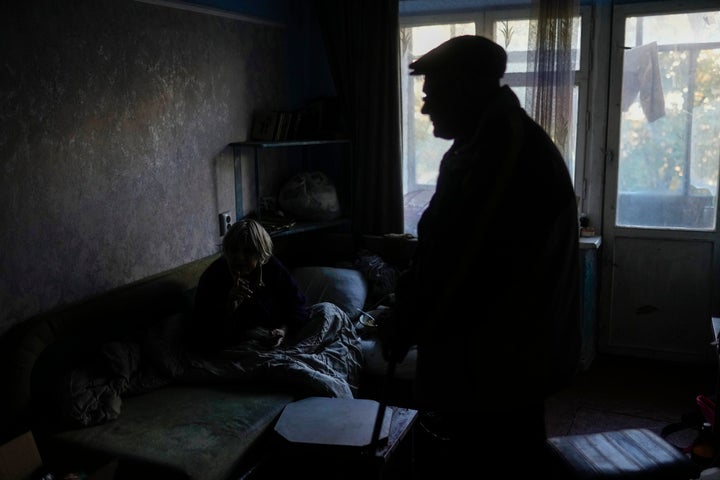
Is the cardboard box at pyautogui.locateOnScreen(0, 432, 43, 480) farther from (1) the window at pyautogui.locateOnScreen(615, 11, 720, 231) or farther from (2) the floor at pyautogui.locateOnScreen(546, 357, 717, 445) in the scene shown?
(1) the window at pyautogui.locateOnScreen(615, 11, 720, 231)

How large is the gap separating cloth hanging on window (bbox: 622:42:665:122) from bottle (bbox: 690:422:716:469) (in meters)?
1.83

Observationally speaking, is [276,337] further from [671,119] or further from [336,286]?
[671,119]

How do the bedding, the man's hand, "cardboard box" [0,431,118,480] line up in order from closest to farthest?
the man's hand
"cardboard box" [0,431,118,480]
the bedding

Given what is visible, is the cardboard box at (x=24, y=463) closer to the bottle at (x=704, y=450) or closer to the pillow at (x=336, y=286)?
the pillow at (x=336, y=286)

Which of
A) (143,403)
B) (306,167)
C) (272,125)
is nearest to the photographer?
(143,403)

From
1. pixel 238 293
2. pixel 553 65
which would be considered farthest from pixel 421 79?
pixel 238 293

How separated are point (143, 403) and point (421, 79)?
8.64ft

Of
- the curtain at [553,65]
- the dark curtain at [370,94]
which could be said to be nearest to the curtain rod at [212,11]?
the dark curtain at [370,94]

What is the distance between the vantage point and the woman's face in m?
2.95

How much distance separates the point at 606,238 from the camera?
4.10 m

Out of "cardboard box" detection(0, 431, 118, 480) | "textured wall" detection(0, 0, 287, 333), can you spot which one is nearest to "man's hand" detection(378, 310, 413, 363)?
"cardboard box" detection(0, 431, 118, 480)

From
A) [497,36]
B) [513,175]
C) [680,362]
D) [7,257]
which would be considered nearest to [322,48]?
[497,36]

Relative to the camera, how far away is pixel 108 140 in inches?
115

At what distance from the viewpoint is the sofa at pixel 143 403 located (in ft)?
7.35
